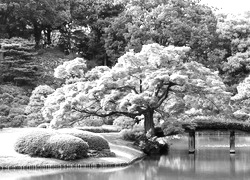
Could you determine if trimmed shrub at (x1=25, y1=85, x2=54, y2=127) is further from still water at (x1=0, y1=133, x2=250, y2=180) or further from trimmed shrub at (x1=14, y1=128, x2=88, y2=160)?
trimmed shrub at (x1=14, y1=128, x2=88, y2=160)

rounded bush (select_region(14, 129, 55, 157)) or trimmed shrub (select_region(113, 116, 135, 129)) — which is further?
trimmed shrub (select_region(113, 116, 135, 129))

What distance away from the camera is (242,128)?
111 ft

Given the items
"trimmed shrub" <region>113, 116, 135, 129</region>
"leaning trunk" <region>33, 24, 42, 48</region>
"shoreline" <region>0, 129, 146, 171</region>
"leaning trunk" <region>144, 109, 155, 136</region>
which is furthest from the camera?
"leaning trunk" <region>33, 24, 42, 48</region>

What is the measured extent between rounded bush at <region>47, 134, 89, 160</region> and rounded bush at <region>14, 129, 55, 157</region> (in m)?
0.29

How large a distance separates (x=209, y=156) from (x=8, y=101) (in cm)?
1560

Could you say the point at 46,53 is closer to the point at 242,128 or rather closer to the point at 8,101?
the point at 8,101

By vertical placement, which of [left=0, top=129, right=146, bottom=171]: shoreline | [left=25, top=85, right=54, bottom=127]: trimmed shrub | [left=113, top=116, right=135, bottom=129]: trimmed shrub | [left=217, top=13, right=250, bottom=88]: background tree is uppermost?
[left=217, top=13, right=250, bottom=88]: background tree

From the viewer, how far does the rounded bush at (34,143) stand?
85.2 feet

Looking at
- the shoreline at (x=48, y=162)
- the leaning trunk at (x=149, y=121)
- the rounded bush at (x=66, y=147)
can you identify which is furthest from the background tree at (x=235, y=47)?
the rounded bush at (x=66, y=147)

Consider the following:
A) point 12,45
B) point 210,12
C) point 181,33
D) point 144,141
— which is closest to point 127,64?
point 144,141

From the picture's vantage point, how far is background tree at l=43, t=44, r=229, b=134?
3006 cm

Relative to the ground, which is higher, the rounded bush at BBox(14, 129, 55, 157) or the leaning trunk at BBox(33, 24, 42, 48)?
the leaning trunk at BBox(33, 24, 42, 48)

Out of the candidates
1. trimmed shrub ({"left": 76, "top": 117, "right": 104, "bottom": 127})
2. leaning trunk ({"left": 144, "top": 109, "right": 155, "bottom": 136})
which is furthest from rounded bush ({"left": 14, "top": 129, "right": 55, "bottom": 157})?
trimmed shrub ({"left": 76, "top": 117, "right": 104, "bottom": 127})

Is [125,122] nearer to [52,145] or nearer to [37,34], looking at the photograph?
[52,145]
